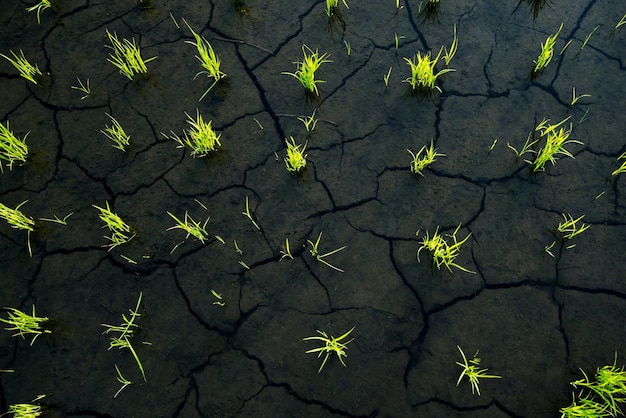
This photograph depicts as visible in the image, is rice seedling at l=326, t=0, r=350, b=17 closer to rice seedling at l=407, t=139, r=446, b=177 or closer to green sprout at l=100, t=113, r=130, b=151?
rice seedling at l=407, t=139, r=446, b=177

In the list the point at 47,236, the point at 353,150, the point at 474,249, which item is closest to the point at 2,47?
the point at 47,236

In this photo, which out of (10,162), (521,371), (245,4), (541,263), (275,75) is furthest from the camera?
(245,4)


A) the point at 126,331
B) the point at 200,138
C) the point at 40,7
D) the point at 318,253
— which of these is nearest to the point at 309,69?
the point at 200,138

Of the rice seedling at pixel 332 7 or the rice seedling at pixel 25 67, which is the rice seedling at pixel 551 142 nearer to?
the rice seedling at pixel 332 7

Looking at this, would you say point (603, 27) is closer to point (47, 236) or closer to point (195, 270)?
point (195, 270)

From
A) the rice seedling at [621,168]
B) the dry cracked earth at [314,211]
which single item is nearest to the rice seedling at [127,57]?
the dry cracked earth at [314,211]

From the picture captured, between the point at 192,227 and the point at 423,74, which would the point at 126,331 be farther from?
the point at 423,74

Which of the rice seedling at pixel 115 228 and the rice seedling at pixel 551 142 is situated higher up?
the rice seedling at pixel 551 142
